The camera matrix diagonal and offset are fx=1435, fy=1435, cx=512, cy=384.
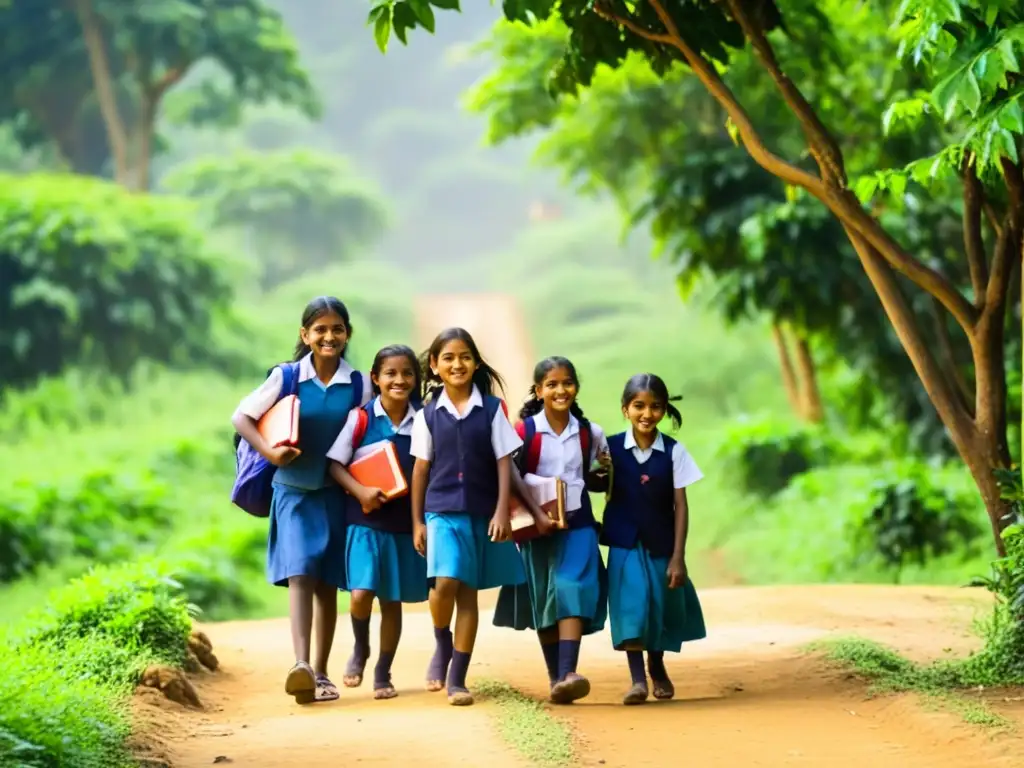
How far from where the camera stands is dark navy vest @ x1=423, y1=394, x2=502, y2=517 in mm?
6191

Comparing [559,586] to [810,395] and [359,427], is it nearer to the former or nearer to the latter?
[359,427]

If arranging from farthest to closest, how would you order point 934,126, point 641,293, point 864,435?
point 641,293, point 864,435, point 934,126

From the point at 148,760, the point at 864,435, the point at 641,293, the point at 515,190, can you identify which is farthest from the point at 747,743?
the point at 515,190

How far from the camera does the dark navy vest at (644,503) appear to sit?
21.1 ft

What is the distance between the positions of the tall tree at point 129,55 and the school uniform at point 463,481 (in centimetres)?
1968

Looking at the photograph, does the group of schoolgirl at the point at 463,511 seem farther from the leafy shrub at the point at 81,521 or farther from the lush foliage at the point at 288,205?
the lush foliage at the point at 288,205

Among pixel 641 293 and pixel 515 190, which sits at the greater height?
pixel 515 190

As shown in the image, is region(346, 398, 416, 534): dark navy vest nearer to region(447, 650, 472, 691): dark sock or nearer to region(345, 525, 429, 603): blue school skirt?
region(345, 525, 429, 603): blue school skirt

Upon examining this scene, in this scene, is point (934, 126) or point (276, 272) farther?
point (276, 272)

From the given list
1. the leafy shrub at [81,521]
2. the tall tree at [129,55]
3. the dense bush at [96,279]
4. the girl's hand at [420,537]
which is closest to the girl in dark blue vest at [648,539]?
the girl's hand at [420,537]

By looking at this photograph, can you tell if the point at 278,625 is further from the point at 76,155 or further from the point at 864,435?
the point at 76,155

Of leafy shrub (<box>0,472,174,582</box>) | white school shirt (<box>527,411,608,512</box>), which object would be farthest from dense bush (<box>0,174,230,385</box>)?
white school shirt (<box>527,411,608,512</box>)

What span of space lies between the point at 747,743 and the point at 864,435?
1490cm

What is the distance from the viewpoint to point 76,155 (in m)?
28.7
